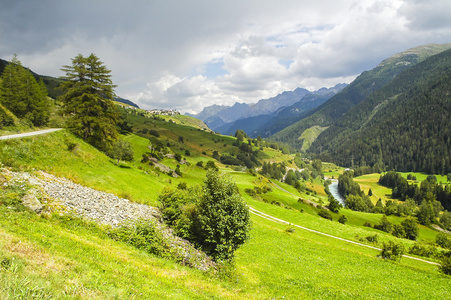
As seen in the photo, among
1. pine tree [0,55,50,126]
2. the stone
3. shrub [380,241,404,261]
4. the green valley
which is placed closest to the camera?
the green valley

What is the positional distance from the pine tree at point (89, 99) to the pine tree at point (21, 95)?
35.3 m

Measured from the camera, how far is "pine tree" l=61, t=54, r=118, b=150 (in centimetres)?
4203

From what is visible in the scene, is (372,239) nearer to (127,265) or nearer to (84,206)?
(127,265)

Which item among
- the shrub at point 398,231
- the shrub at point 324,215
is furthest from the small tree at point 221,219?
the shrub at point 398,231

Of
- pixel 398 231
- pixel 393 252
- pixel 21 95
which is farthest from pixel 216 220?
pixel 398 231

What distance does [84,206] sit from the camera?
20406 mm

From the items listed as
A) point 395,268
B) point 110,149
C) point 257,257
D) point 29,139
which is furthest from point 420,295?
point 110,149

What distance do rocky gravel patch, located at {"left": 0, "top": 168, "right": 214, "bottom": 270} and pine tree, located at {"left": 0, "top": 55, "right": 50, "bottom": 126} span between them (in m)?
59.5

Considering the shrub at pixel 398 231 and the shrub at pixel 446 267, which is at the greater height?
the shrub at pixel 446 267

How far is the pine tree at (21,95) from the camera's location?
66688mm

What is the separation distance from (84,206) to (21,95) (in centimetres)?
7430

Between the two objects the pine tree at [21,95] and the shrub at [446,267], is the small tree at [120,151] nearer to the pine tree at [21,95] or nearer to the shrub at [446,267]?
the pine tree at [21,95]

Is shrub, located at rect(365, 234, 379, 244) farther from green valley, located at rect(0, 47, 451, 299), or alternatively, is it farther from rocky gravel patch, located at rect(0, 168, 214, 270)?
rocky gravel patch, located at rect(0, 168, 214, 270)

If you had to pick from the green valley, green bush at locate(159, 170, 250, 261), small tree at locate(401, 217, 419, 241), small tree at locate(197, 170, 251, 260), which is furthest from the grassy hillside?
small tree at locate(401, 217, 419, 241)
